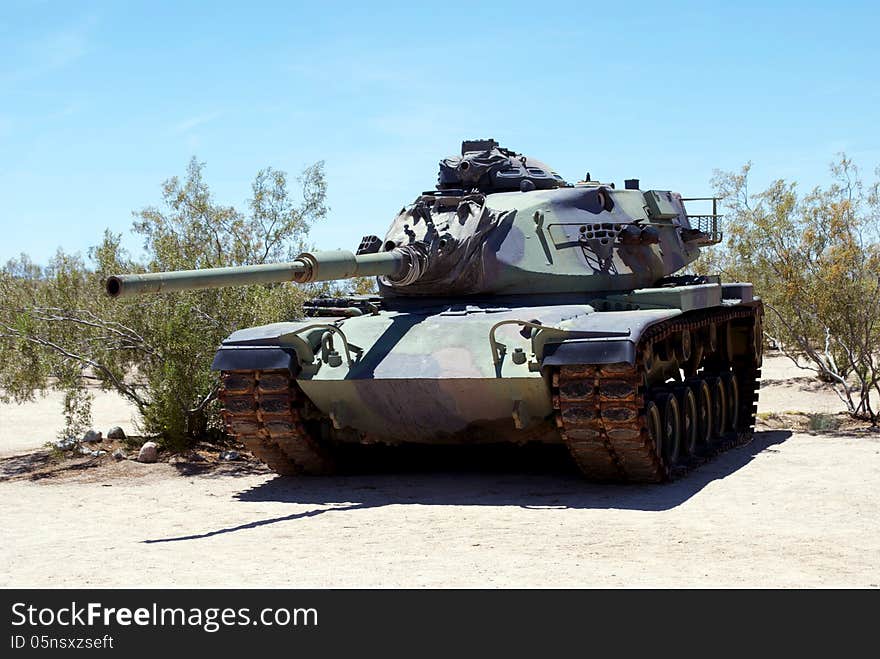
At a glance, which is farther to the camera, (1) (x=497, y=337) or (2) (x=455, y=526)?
(1) (x=497, y=337)

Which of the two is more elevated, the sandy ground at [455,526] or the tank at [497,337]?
the tank at [497,337]

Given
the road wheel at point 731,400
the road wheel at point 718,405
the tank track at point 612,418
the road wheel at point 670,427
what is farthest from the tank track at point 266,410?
the road wheel at point 731,400

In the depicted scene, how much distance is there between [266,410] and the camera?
38.2ft

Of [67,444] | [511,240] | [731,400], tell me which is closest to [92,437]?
[67,444]

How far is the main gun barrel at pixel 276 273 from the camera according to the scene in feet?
28.3

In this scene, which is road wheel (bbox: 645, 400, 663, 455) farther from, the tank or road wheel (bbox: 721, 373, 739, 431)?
road wheel (bbox: 721, 373, 739, 431)

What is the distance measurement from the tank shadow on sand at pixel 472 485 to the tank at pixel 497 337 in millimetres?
256

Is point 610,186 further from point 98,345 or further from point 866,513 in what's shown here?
point 98,345

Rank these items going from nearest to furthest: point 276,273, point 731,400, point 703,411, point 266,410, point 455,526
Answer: point 455,526 < point 276,273 < point 266,410 < point 703,411 < point 731,400

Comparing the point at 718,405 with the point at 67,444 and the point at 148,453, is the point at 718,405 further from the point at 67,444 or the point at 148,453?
the point at 67,444

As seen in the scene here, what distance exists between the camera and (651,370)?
38.7 feet

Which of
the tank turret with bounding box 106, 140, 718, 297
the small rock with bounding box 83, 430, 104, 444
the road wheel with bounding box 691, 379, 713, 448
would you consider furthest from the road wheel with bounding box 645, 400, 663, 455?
the small rock with bounding box 83, 430, 104, 444

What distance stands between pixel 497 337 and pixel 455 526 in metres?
2.19

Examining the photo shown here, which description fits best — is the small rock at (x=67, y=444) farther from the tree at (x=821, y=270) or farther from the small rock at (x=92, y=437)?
the tree at (x=821, y=270)
